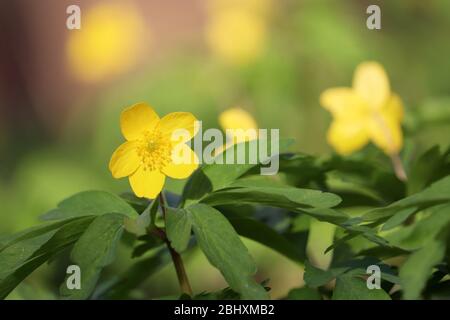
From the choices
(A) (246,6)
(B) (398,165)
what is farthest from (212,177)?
(A) (246,6)

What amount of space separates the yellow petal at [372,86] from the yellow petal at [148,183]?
Result: 76cm

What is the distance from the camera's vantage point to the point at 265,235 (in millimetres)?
1127

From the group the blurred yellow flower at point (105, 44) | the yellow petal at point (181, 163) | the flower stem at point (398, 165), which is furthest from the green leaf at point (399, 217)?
the blurred yellow flower at point (105, 44)

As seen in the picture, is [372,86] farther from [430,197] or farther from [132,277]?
[430,197]

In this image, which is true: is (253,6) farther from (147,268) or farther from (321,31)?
(147,268)

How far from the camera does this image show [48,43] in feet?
11.0

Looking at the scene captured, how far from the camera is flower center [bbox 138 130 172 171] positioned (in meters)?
1.00

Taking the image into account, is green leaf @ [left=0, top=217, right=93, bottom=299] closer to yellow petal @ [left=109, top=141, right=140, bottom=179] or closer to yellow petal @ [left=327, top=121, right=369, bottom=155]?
yellow petal @ [left=109, top=141, right=140, bottom=179]

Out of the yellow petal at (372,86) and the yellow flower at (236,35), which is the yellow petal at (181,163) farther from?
the yellow flower at (236,35)

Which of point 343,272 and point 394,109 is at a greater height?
point 394,109

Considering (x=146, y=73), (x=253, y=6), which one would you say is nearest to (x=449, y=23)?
(x=253, y=6)

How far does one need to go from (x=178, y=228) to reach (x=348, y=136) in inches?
34.9

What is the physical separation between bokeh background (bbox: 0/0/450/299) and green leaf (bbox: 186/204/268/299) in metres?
1.12

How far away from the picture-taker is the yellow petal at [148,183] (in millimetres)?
958
